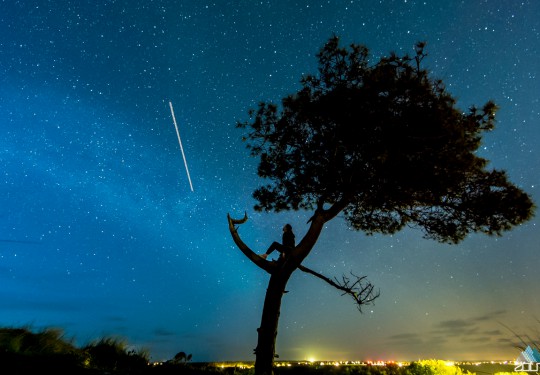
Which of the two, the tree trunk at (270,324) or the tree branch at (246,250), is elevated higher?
the tree branch at (246,250)

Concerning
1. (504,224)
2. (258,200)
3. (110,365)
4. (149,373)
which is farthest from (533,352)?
(110,365)

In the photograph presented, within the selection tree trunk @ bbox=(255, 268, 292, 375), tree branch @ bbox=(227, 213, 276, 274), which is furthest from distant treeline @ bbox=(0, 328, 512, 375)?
tree branch @ bbox=(227, 213, 276, 274)

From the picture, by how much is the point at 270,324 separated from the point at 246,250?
2457mm

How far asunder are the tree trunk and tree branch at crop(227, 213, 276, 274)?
0.97ft

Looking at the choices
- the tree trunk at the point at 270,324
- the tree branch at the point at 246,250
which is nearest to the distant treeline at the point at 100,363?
the tree trunk at the point at 270,324

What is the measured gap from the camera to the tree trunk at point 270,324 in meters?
11.3

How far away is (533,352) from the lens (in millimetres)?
8211

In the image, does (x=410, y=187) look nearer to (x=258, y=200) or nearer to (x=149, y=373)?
(x=258, y=200)

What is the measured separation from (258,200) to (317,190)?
2296 millimetres

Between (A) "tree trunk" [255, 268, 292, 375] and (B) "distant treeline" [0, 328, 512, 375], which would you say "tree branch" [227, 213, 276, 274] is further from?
(B) "distant treeline" [0, 328, 512, 375]

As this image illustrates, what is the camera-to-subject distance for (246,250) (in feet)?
42.2

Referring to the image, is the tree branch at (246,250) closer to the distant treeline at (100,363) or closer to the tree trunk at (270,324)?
the tree trunk at (270,324)

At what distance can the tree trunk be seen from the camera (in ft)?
37.2

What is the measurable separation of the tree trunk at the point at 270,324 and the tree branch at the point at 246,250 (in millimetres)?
295
